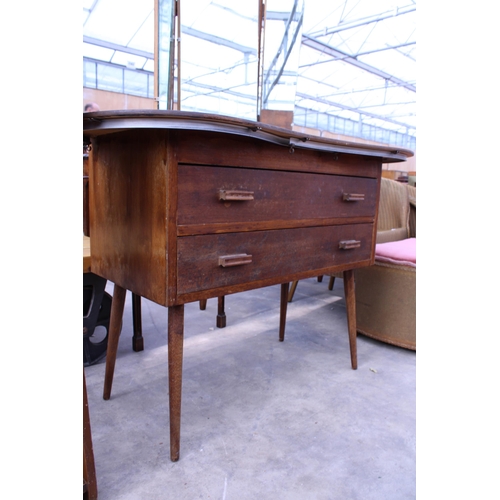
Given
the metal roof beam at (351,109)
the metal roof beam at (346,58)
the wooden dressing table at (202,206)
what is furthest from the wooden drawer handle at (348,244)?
the metal roof beam at (351,109)

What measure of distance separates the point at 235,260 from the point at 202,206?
172mm

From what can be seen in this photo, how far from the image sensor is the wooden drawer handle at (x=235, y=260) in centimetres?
104

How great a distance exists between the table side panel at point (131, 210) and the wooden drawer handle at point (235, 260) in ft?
0.52

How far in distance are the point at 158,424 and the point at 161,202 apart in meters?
0.71

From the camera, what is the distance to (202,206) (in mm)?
989

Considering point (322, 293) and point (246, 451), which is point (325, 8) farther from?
point (246, 451)

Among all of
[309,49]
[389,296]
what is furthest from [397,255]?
[309,49]

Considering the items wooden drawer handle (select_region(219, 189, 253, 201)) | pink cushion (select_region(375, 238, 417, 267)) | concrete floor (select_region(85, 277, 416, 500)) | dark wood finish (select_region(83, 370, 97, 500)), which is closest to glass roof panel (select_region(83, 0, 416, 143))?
pink cushion (select_region(375, 238, 417, 267))

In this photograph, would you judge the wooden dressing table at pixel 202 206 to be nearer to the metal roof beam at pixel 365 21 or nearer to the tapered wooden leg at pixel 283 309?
the tapered wooden leg at pixel 283 309

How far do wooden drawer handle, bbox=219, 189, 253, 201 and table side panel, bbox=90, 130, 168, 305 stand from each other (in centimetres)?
15

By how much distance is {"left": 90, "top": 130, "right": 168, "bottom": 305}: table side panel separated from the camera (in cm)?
96
